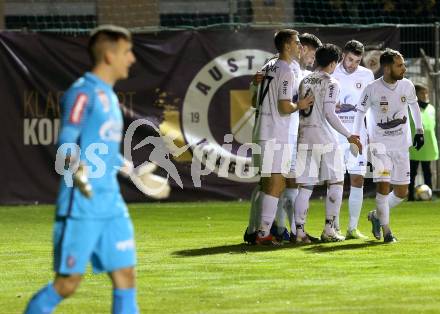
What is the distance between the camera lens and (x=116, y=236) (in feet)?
23.0

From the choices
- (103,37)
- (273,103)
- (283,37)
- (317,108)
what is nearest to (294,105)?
(273,103)

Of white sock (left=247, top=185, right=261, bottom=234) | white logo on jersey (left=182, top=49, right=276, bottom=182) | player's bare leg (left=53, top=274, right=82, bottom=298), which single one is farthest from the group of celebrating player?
player's bare leg (left=53, top=274, right=82, bottom=298)

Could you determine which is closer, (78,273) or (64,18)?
(78,273)

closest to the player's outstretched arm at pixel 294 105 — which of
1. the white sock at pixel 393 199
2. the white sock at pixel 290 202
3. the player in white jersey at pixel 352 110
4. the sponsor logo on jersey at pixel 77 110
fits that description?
the player in white jersey at pixel 352 110

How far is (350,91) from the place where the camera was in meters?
14.3

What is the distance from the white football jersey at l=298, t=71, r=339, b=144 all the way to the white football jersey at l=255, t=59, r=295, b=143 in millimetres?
269

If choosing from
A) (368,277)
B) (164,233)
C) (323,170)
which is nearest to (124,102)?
(164,233)

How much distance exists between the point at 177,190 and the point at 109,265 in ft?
41.7

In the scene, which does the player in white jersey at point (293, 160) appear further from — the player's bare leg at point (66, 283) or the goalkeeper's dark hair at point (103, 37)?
the player's bare leg at point (66, 283)

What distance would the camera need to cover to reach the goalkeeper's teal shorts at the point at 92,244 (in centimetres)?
693

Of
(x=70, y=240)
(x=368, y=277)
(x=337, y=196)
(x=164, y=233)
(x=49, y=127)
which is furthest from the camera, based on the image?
(x=49, y=127)

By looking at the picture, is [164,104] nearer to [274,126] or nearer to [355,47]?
[355,47]

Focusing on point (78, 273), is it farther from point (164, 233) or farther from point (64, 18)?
point (64, 18)

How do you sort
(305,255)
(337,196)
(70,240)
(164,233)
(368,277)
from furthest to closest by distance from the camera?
(164,233), (337,196), (305,255), (368,277), (70,240)
